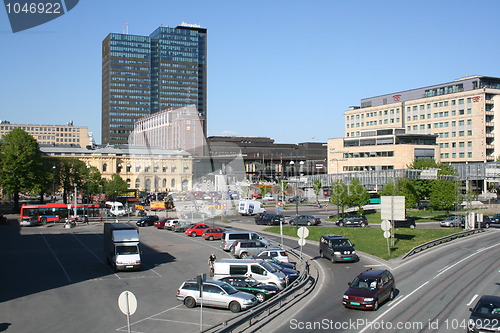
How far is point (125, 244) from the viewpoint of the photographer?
34.2 m

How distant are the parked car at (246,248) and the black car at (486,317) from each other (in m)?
23.1

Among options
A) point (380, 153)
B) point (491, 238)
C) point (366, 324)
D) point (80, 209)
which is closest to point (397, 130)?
point (380, 153)

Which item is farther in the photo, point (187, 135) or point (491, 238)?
point (187, 135)

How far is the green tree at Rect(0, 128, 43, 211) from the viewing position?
81812 mm

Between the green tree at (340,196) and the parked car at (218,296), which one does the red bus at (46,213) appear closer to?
the green tree at (340,196)

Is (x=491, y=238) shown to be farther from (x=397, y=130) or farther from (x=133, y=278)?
(x=397, y=130)

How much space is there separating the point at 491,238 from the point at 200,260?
30.8m

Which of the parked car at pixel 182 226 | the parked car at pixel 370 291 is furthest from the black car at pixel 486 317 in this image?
the parked car at pixel 182 226

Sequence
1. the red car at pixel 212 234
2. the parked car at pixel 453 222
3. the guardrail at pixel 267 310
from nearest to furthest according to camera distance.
A: the guardrail at pixel 267 310, the red car at pixel 212 234, the parked car at pixel 453 222

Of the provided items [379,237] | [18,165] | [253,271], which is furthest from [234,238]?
[18,165]

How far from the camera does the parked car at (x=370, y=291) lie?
70.9 feet

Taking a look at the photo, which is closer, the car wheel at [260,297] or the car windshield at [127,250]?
the car wheel at [260,297]

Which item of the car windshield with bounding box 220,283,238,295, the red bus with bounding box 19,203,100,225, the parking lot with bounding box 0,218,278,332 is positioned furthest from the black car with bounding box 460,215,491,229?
the red bus with bounding box 19,203,100,225

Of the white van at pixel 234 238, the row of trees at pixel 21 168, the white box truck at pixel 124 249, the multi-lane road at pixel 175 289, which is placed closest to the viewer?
the multi-lane road at pixel 175 289
